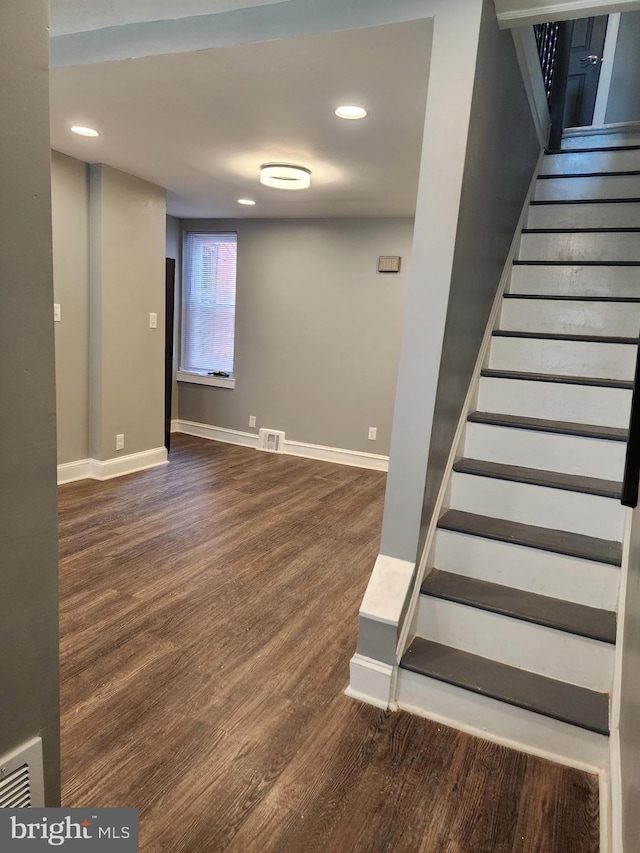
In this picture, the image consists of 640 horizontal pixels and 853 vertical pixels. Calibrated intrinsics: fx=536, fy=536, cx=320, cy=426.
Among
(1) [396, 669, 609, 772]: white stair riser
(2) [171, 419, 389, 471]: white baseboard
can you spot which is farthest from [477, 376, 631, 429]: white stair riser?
(2) [171, 419, 389, 471]: white baseboard

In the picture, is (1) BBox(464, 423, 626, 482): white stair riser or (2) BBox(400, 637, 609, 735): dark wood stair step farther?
(1) BBox(464, 423, 626, 482): white stair riser

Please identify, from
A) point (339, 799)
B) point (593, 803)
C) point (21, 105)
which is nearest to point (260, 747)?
point (339, 799)

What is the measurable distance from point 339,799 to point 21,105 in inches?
69.0

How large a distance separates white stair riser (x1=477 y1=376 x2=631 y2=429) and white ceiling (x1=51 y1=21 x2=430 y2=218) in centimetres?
135

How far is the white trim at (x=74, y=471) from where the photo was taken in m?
4.04

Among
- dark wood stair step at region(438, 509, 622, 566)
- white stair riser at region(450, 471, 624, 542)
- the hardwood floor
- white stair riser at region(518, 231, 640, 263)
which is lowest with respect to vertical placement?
the hardwood floor

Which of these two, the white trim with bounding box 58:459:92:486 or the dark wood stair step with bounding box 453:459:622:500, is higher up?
the dark wood stair step with bounding box 453:459:622:500

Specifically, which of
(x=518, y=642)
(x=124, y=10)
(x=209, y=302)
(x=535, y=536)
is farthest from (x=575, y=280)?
(x=209, y=302)

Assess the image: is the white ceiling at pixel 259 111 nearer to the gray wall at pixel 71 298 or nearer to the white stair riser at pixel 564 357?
the gray wall at pixel 71 298

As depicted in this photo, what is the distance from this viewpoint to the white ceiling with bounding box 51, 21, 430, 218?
2.04 m

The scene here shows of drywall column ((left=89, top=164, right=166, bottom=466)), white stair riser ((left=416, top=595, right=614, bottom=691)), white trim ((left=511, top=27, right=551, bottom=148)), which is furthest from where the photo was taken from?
drywall column ((left=89, top=164, right=166, bottom=466))

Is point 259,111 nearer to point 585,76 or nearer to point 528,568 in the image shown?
point 528,568

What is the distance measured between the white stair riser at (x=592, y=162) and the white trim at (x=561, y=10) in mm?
1770

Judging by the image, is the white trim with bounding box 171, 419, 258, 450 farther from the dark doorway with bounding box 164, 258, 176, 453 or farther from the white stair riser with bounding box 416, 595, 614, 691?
the white stair riser with bounding box 416, 595, 614, 691
